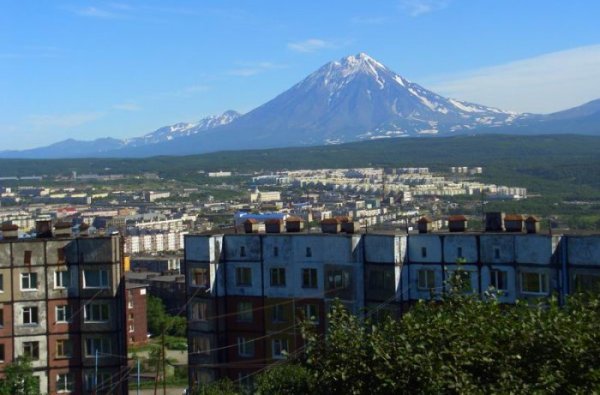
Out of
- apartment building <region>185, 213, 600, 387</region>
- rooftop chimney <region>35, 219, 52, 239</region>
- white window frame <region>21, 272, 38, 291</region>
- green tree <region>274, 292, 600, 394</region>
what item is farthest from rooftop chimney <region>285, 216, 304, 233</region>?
green tree <region>274, 292, 600, 394</region>

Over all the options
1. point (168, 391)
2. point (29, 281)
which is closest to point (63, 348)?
point (29, 281)

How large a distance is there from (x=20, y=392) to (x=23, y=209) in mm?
120447

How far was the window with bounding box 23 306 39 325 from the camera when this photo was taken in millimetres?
21734

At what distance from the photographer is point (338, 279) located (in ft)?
69.9

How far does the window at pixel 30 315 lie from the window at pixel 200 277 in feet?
10.4

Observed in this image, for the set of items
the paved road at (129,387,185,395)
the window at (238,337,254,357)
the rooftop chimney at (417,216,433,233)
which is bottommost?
the paved road at (129,387,185,395)

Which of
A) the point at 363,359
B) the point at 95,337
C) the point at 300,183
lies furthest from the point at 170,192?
the point at 363,359

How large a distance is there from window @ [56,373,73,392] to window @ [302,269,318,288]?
4.97 metres

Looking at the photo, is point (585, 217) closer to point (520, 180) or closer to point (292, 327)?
point (520, 180)

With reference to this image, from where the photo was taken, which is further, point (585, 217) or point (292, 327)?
point (585, 217)

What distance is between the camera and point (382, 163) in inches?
7564

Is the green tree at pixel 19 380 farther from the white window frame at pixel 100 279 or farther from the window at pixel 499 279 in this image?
the window at pixel 499 279

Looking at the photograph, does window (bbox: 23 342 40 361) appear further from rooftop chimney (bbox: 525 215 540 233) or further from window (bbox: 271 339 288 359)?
rooftop chimney (bbox: 525 215 540 233)

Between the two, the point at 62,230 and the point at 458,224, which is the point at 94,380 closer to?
the point at 62,230
